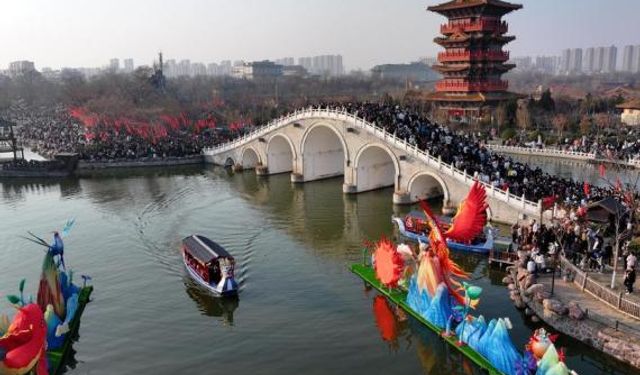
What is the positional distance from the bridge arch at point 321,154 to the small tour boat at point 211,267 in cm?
1917

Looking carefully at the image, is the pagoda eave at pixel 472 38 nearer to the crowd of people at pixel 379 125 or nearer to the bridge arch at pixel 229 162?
the crowd of people at pixel 379 125

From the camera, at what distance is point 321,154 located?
135 feet

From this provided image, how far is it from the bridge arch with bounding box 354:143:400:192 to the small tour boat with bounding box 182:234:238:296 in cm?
1543

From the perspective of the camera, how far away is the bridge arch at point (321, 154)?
131ft

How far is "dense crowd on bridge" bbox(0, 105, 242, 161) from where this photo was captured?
169ft

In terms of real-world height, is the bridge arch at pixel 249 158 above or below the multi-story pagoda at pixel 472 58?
below

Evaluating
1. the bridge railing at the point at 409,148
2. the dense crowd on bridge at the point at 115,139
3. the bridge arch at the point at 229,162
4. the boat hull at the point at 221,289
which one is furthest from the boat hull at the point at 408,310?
the dense crowd on bridge at the point at 115,139

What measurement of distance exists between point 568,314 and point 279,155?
105 feet

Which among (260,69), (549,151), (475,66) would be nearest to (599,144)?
(549,151)

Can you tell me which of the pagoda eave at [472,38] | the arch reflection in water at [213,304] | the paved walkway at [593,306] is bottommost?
the arch reflection in water at [213,304]

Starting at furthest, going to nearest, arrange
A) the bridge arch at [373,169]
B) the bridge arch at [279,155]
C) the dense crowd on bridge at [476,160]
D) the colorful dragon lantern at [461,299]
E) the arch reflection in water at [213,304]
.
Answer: the bridge arch at [279,155] < the bridge arch at [373,169] < the dense crowd on bridge at [476,160] < the arch reflection in water at [213,304] < the colorful dragon lantern at [461,299]

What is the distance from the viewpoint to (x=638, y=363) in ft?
45.1

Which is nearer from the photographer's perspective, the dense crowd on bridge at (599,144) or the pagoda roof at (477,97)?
the dense crowd on bridge at (599,144)

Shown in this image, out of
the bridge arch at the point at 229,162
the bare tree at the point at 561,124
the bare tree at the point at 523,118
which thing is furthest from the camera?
the bare tree at the point at 523,118
